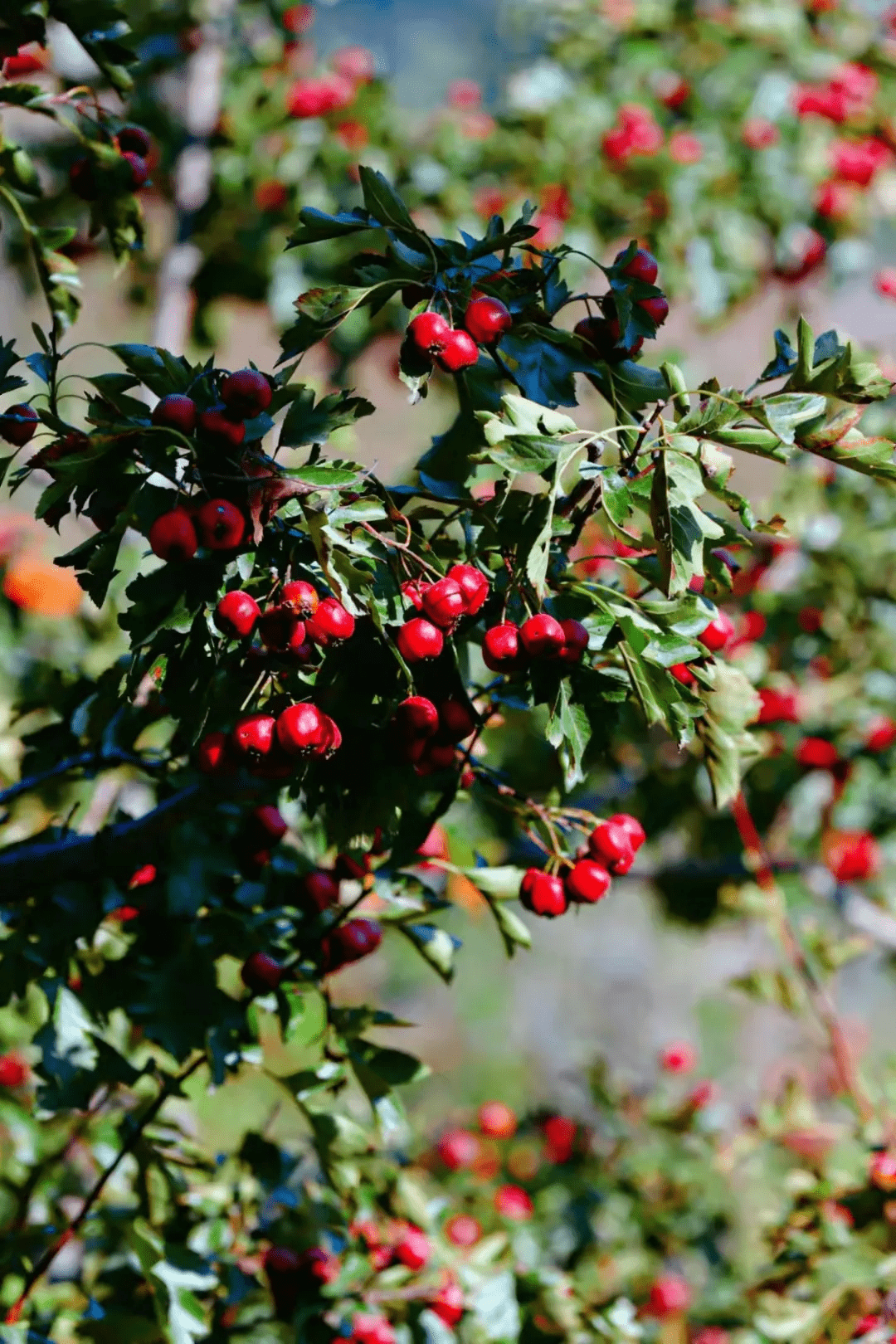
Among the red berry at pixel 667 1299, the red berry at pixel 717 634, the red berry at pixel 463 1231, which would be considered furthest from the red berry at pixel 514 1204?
the red berry at pixel 717 634

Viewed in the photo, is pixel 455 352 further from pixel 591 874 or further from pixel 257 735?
pixel 591 874

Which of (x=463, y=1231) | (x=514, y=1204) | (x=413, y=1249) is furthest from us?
(x=514, y=1204)

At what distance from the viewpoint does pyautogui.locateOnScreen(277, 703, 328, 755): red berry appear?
0.83m

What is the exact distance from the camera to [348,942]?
1.13 metres

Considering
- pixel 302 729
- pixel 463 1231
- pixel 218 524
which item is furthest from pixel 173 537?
pixel 463 1231

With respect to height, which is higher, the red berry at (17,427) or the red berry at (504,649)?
the red berry at (17,427)

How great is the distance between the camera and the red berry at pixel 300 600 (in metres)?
0.80

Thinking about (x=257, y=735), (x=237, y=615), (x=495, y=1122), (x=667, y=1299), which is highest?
(x=237, y=615)

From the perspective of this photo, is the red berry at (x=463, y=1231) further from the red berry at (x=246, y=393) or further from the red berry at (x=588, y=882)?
the red berry at (x=246, y=393)

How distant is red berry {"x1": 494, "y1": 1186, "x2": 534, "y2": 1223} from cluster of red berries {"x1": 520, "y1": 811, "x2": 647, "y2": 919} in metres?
1.21

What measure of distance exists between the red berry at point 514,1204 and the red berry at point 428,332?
1.64 m

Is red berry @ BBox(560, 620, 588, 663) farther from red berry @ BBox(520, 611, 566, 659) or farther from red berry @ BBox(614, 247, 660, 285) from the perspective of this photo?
red berry @ BBox(614, 247, 660, 285)

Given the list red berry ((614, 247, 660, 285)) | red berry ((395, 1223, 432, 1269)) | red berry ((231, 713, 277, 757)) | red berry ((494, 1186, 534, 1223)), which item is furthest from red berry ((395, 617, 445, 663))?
red berry ((494, 1186, 534, 1223))

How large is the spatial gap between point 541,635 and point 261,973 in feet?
1.54
